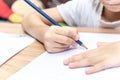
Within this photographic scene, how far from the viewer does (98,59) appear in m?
0.60

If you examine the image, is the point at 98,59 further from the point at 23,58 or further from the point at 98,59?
the point at 23,58

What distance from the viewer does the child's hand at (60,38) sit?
66 cm

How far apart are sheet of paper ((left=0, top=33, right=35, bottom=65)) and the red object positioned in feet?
1.15

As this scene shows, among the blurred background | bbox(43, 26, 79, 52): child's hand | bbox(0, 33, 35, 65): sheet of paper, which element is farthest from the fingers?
the blurred background

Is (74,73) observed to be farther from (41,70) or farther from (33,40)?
(33,40)

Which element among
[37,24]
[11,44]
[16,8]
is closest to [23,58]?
[11,44]

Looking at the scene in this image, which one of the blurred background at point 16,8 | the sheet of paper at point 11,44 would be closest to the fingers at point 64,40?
the sheet of paper at point 11,44

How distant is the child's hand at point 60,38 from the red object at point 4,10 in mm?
529

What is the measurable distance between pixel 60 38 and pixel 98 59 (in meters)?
0.13

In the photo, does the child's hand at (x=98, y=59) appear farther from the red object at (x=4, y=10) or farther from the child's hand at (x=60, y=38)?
the red object at (x=4, y=10)

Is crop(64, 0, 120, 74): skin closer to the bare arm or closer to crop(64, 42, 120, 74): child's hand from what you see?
crop(64, 42, 120, 74): child's hand

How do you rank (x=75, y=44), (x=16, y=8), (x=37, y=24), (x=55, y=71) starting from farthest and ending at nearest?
A: (x=16, y=8)
(x=37, y=24)
(x=75, y=44)
(x=55, y=71)

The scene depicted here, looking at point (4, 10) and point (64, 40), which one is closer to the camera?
point (64, 40)

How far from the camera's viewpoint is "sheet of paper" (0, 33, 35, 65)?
2.26ft
